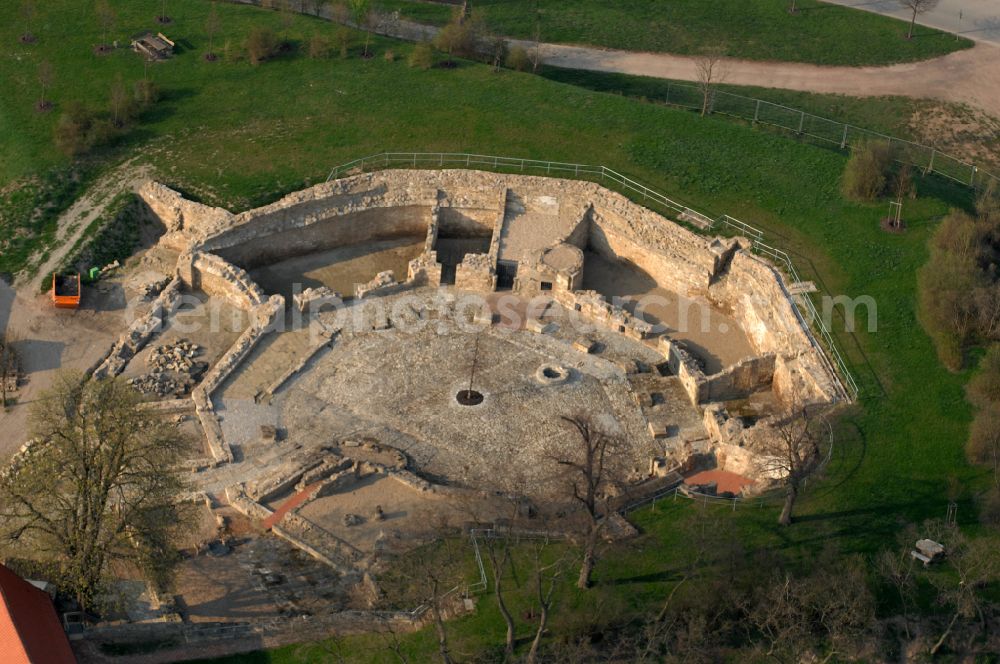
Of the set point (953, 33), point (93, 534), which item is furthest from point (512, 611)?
point (953, 33)

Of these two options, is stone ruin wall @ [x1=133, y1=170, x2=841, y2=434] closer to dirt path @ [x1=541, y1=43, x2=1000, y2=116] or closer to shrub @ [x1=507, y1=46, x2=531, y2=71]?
shrub @ [x1=507, y1=46, x2=531, y2=71]

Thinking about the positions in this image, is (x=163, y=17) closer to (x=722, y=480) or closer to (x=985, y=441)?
(x=722, y=480)

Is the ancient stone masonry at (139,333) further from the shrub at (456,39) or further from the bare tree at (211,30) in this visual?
the shrub at (456,39)

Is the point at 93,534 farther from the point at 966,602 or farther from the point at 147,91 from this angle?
the point at 147,91

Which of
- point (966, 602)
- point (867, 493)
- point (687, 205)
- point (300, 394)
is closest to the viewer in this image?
point (966, 602)

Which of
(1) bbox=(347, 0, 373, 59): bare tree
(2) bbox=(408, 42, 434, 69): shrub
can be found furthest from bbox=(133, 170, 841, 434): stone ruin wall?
(1) bbox=(347, 0, 373, 59): bare tree

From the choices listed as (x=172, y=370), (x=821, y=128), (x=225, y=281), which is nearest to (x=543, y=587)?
(x=172, y=370)
